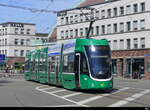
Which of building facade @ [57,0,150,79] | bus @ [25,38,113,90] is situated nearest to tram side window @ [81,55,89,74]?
bus @ [25,38,113,90]

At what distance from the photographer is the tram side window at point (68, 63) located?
23.2 m

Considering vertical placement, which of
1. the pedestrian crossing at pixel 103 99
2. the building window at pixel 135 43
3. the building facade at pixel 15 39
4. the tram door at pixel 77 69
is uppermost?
the building facade at pixel 15 39

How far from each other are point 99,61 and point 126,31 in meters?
42.4

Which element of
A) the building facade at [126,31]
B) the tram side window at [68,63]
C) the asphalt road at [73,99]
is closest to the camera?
the asphalt road at [73,99]

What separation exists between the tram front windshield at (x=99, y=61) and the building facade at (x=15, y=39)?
3165 inches

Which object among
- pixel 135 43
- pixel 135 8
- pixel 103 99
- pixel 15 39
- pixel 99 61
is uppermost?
pixel 135 8

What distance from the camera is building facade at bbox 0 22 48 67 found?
101 meters

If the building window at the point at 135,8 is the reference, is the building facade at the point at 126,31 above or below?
below

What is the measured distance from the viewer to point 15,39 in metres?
102

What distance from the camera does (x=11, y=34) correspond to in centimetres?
10025

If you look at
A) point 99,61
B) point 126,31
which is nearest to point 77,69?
point 99,61

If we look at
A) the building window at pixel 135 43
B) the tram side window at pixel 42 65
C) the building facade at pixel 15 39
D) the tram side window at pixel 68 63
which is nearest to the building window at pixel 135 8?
the building window at pixel 135 43

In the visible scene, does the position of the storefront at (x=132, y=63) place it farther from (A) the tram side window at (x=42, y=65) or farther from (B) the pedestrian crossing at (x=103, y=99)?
(B) the pedestrian crossing at (x=103, y=99)

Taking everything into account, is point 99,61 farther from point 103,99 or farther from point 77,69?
point 103,99
